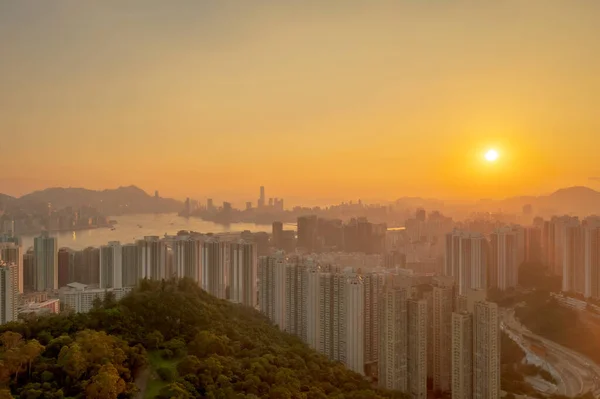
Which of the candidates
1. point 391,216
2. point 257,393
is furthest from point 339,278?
point 391,216

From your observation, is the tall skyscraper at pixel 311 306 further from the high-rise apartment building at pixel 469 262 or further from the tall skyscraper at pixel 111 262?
the high-rise apartment building at pixel 469 262

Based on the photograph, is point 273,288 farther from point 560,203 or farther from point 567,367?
point 560,203

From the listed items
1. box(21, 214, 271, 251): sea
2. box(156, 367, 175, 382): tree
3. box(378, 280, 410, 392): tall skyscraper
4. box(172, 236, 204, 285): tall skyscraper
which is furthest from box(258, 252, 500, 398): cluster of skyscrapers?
box(21, 214, 271, 251): sea

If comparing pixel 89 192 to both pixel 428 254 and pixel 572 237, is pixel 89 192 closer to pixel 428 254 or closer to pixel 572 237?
pixel 428 254

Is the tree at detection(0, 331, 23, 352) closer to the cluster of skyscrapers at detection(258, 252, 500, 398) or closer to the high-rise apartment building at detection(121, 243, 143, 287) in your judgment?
the cluster of skyscrapers at detection(258, 252, 500, 398)

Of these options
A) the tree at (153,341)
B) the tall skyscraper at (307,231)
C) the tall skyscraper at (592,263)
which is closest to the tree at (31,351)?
the tree at (153,341)

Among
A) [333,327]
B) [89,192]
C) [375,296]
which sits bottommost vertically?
[333,327]
